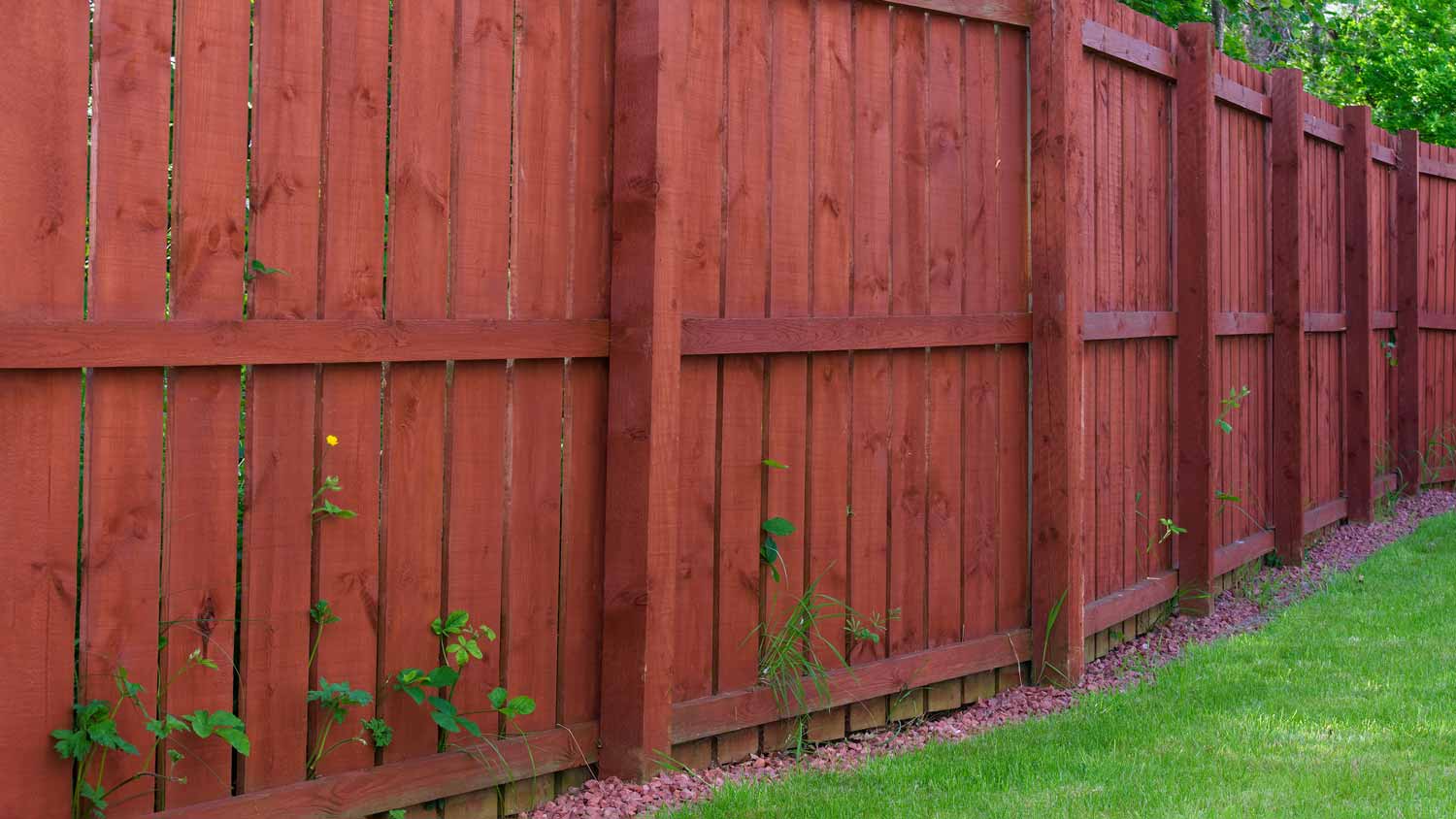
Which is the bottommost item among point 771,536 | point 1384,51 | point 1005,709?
point 1005,709

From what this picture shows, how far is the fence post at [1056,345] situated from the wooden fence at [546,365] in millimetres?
17

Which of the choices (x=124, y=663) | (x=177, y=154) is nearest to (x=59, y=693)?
(x=124, y=663)

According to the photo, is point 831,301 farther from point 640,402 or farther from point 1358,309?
point 1358,309

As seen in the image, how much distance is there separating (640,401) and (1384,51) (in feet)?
58.7

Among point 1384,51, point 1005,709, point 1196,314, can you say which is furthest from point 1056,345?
point 1384,51

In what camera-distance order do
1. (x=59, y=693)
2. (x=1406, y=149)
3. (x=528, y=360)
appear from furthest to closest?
(x=1406, y=149) → (x=528, y=360) → (x=59, y=693)

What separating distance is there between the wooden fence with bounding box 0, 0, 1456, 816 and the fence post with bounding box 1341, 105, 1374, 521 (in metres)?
3.92

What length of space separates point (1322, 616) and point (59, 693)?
5.20 meters

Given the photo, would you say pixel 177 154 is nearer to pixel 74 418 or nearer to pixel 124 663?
pixel 74 418

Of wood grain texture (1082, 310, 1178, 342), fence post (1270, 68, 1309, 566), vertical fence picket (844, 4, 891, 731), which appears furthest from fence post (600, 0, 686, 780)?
fence post (1270, 68, 1309, 566)

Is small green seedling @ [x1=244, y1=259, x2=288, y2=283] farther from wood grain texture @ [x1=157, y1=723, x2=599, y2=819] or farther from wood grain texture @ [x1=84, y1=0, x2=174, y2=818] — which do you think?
wood grain texture @ [x1=157, y1=723, x2=599, y2=819]

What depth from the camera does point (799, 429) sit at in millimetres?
4316

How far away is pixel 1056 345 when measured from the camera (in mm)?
5188

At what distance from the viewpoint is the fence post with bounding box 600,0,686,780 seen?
3.71 metres
